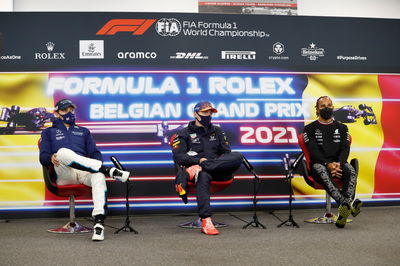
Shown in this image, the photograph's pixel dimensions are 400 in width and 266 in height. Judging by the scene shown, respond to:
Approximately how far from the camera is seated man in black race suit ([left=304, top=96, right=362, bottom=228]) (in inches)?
179

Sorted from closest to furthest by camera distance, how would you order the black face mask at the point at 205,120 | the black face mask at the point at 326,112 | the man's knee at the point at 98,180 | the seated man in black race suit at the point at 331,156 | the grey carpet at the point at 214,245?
the grey carpet at the point at 214,245
the man's knee at the point at 98,180
the seated man in black race suit at the point at 331,156
the black face mask at the point at 205,120
the black face mask at the point at 326,112

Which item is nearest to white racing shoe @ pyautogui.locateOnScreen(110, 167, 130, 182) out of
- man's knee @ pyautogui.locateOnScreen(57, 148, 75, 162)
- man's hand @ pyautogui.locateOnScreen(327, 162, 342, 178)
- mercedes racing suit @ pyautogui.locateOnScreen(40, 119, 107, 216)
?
mercedes racing suit @ pyautogui.locateOnScreen(40, 119, 107, 216)

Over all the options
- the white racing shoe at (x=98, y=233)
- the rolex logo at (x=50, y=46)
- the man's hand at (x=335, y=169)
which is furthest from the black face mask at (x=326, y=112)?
the rolex logo at (x=50, y=46)

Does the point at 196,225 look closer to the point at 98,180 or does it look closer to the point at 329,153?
the point at 98,180

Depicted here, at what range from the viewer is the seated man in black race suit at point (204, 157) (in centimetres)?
438

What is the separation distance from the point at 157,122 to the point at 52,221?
1.68 metres

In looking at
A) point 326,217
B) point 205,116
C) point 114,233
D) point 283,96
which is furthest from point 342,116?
point 114,233

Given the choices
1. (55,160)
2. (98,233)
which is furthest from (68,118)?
(98,233)

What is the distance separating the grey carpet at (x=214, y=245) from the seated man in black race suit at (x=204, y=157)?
12.9 inches

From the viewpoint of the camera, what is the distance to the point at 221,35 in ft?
19.1

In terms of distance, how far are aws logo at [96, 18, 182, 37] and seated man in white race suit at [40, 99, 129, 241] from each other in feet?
4.74

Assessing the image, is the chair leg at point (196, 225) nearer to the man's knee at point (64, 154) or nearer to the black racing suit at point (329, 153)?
the black racing suit at point (329, 153)

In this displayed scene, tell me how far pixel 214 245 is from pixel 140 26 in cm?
314

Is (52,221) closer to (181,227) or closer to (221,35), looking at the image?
(181,227)
